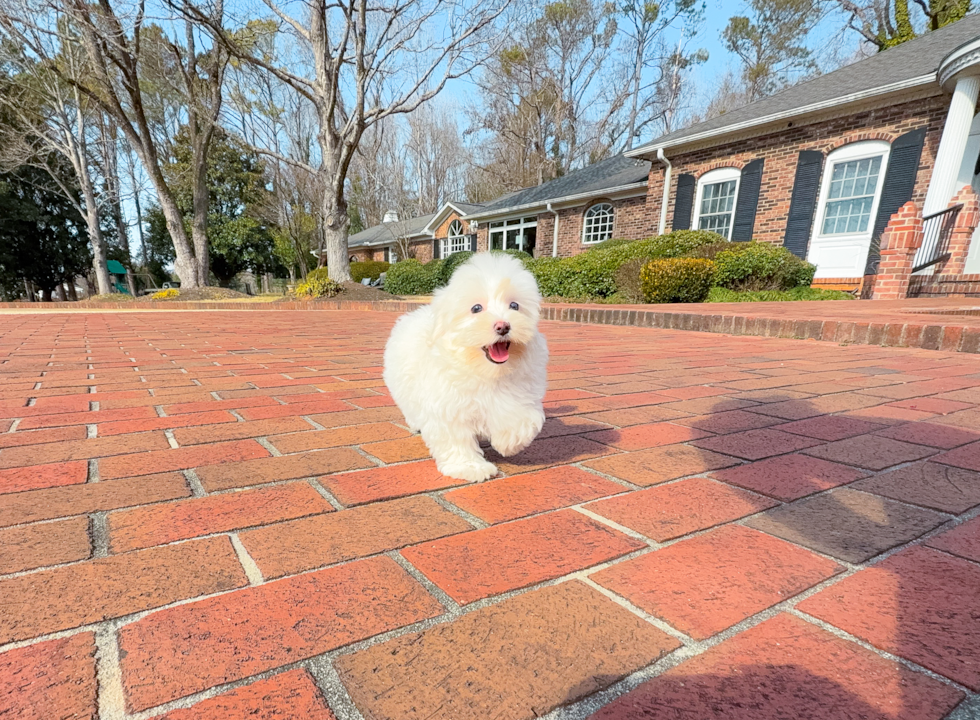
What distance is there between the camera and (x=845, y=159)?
1123cm

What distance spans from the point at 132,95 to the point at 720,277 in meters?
17.2

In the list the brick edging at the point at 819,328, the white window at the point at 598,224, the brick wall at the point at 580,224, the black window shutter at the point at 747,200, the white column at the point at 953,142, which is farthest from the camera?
the white window at the point at 598,224

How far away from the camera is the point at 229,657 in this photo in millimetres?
879

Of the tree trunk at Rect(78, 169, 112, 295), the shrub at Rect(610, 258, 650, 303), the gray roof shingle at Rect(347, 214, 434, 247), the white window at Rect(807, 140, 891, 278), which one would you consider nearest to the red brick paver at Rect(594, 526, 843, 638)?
the shrub at Rect(610, 258, 650, 303)

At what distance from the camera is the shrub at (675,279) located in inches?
376

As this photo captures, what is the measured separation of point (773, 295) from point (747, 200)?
4.34m

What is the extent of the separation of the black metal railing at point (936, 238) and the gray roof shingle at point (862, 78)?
9.62 ft

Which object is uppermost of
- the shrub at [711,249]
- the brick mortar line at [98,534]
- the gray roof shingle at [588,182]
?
the gray roof shingle at [588,182]

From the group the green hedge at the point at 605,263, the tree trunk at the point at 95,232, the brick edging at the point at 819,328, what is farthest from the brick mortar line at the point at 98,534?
the tree trunk at the point at 95,232

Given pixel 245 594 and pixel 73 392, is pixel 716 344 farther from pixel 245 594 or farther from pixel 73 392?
pixel 73 392

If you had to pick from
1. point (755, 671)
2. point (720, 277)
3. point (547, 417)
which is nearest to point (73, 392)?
point (547, 417)

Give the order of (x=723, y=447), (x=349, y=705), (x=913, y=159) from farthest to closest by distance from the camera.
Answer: (x=913, y=159) → (x=723, y=447) → (x=349, y=705)

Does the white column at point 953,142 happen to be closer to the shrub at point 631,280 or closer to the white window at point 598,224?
the shrub at point 631,280

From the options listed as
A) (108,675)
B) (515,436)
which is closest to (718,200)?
(515,436)
